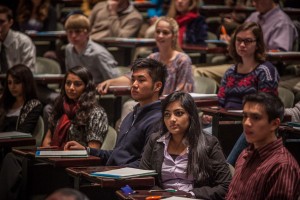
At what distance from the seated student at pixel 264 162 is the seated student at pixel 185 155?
0.25 m

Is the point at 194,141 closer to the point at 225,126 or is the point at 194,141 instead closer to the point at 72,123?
the point at 225,126

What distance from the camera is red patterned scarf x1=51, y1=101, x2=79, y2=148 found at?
19.0ft

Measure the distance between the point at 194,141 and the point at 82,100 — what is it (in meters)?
1.45

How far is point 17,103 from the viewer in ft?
21.2

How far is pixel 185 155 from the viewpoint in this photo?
4508mm

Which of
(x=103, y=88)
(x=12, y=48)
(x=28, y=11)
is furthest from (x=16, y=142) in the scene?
(x=28, y=11)

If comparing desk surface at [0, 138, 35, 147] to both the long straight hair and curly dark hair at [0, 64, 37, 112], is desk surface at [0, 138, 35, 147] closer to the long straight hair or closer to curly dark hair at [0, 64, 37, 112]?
curly dark hair at [0, 64, 37, 112]

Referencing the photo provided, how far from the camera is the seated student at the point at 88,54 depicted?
23.9ft

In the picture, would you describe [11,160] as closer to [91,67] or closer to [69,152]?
[69,152]

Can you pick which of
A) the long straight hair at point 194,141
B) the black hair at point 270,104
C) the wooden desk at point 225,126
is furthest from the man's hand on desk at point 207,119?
the black hair at point 270,104

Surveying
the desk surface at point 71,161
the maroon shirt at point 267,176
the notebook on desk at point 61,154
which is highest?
the maroon shirt at point 267,176

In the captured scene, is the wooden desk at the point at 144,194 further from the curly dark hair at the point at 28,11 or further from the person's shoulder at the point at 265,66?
the curly dark hair at the point at 28,11

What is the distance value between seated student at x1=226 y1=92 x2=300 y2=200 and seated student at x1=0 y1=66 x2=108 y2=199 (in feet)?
5.35

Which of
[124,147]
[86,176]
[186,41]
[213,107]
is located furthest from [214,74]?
[86,176]
